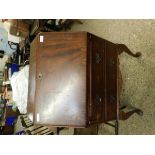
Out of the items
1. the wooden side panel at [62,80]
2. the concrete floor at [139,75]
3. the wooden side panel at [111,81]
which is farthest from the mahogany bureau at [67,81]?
the concrete floor at [139,75]

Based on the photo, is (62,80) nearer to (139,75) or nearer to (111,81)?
(111,81)

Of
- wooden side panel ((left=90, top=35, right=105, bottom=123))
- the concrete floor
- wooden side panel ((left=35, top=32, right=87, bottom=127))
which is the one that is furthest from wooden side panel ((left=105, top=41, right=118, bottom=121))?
the concrete floor

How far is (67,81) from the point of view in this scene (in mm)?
1392

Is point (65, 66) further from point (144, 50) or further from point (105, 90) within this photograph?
point (144, 50)

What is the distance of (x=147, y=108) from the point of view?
2195 millimetres

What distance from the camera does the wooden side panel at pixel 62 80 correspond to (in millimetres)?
1361

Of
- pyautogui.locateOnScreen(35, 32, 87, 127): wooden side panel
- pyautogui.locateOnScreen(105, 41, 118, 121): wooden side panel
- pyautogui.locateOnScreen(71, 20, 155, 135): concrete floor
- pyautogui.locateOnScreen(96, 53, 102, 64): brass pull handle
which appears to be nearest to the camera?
pyautogui.locateOnScreen(35, 32, 87, 127): wooden side panel

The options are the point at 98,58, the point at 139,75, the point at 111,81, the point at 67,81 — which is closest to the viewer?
the point at 67,81

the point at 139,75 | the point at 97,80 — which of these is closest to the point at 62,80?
the point at 97,80

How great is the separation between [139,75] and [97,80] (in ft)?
3.23

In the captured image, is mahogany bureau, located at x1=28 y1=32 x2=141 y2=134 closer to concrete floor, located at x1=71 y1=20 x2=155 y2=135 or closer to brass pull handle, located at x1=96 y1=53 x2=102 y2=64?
brass pull handle, located at x1=96 y1=53 x2=102 y2=64

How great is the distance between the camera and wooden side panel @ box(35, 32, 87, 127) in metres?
1.36

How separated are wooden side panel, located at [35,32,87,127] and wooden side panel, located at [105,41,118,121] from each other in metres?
0.34

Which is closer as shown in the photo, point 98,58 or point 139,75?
point 98,58
